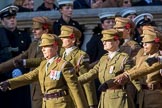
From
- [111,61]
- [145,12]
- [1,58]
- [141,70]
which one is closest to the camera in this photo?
[141,70]

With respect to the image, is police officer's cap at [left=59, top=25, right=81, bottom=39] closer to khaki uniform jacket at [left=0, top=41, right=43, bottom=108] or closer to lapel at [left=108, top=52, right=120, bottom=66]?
khaki uniform jacket at [left=0, top=41, right=43, bottom=108]

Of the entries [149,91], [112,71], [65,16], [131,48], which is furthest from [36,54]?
Answer: [149,91]

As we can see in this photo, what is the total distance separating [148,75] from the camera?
47.6 ft

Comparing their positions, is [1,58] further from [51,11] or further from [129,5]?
[129,5]

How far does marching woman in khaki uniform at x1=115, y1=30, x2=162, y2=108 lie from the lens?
13.9 meters

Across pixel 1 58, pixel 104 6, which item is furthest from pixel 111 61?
pixel 104 6

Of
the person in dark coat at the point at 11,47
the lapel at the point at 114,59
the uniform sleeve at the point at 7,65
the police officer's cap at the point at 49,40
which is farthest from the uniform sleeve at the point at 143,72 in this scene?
the person in dark coat at the point at 11,47

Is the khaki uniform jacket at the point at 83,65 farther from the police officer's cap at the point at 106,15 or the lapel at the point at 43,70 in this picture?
the police officer's cap at the point at 106,15

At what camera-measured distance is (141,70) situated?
13898 millimetres

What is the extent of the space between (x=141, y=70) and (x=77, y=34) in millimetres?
1941

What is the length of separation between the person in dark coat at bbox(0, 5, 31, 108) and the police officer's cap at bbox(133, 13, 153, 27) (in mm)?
1671

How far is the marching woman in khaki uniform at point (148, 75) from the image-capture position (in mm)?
13910

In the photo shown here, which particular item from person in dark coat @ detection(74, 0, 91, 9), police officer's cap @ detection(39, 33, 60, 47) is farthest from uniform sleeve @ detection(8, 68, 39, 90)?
person in dark coat @ detection(74, 0, 91, 9)

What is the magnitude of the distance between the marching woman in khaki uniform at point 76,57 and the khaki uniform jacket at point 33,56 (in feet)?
1.78
